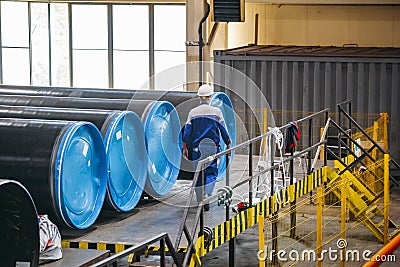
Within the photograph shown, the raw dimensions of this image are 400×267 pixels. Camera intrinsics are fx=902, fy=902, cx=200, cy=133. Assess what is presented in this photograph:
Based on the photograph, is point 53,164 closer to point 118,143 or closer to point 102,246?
point 102,246

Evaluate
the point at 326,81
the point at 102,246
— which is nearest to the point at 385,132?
the point at 326,81

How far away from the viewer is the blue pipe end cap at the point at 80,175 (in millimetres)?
9844

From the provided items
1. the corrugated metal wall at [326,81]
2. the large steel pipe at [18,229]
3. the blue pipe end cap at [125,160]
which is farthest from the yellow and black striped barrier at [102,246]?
the corrugated metal wall at [326,81]

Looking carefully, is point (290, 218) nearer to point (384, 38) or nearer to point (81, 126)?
point (81, 126)

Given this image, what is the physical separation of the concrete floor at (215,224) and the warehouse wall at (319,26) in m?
5.89

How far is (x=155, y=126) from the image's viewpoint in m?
12.1

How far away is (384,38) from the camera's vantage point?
72.9 feet

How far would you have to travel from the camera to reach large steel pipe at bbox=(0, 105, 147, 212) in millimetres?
10977

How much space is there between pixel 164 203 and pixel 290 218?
3.46 m

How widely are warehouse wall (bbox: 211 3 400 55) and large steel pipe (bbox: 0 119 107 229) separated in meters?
11.7

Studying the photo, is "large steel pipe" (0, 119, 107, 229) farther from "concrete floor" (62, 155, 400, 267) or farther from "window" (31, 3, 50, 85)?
"window" (31, 3, 50, 85)

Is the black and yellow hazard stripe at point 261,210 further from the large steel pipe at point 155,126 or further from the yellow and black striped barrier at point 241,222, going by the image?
the large steel pipe at point 155,126

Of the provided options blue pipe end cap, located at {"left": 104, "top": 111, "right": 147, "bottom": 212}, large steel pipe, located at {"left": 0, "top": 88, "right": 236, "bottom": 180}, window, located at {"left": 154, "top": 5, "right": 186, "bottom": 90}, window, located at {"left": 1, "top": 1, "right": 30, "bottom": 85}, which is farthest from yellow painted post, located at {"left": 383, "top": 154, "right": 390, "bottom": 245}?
window, located at {"left": 1, "top": 1, "right": 30, "bottom": 85}

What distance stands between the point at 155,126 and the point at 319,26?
11685 mm
